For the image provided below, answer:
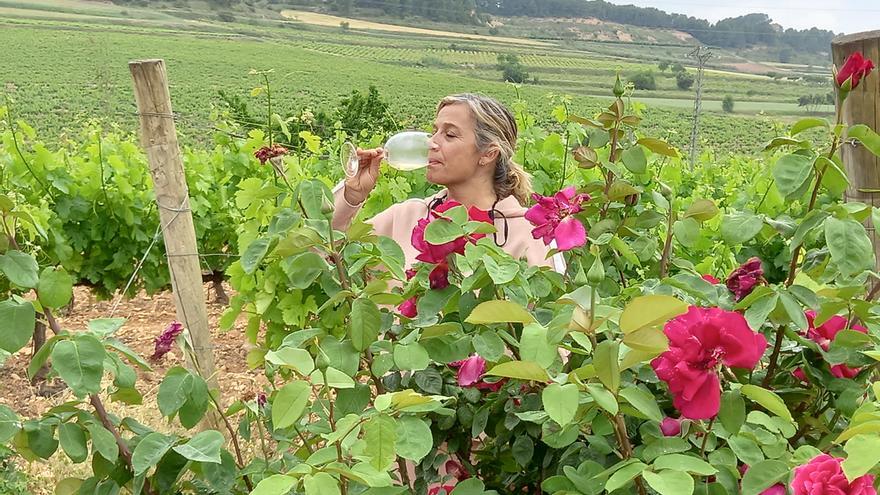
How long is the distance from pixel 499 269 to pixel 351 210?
1380 millimetres

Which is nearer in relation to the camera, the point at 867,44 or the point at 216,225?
the point at 867,44

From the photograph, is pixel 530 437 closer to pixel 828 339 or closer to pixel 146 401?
pixel 828 339

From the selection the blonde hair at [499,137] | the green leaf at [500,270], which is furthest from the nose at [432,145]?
the green leaf at [500,270]

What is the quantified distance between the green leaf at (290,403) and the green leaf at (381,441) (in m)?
0.07

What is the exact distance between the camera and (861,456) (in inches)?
27.9

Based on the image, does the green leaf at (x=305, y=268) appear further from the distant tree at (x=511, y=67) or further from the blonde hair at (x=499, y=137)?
the distant tree at (x=511, y=67)

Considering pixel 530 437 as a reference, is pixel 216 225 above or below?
below

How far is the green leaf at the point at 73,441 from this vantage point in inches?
43.4

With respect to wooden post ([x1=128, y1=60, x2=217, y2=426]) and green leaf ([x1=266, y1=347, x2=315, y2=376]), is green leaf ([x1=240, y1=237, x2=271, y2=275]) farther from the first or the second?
wooden post ([x1=128, y1=60, x2=217, y2=426])

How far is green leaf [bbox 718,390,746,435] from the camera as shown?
93cm

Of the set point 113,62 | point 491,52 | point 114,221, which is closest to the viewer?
point 114,221

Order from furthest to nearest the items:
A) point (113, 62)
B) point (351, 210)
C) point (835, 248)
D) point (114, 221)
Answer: point (113, 62) → point (114, 221) → point (351, 210) → point (835, 248)

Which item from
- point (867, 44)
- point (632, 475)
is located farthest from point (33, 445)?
point (867, 44)

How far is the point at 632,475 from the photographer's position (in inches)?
32.3
